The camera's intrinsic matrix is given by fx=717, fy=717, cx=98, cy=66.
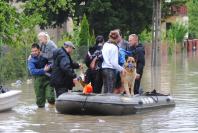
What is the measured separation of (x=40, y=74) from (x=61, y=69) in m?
0.94

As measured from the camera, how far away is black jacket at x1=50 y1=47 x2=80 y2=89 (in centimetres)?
1680

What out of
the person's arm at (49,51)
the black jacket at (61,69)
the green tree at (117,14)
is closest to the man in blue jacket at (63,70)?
the black jacket at (61,69)

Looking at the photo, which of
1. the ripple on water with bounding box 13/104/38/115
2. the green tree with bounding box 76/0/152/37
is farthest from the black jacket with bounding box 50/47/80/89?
the green tree with bounding box 76/0/152/37

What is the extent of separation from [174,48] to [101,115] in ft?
161

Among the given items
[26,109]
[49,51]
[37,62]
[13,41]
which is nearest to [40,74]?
[37,62]

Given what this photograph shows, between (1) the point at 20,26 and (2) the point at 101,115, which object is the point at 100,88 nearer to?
(2) the point at 101,115

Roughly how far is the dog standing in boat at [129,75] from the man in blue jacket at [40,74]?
1.96 m

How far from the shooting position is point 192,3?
259ft

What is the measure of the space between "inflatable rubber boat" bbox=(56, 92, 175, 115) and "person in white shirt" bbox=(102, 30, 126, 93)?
0.86 m

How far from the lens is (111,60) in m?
16.8

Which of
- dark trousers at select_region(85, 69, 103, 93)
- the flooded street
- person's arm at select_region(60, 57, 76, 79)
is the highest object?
person's arm at select_region(60, 57, 76, 79)

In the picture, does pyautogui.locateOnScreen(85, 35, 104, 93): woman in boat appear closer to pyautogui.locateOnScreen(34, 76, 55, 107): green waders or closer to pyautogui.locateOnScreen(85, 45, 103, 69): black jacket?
pyautogui.locateOnScreen(85, 45, 103, 69): black jacket

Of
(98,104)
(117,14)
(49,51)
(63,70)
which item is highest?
(117,14)

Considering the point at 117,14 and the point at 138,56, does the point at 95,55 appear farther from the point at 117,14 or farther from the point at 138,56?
the point at 117,14
